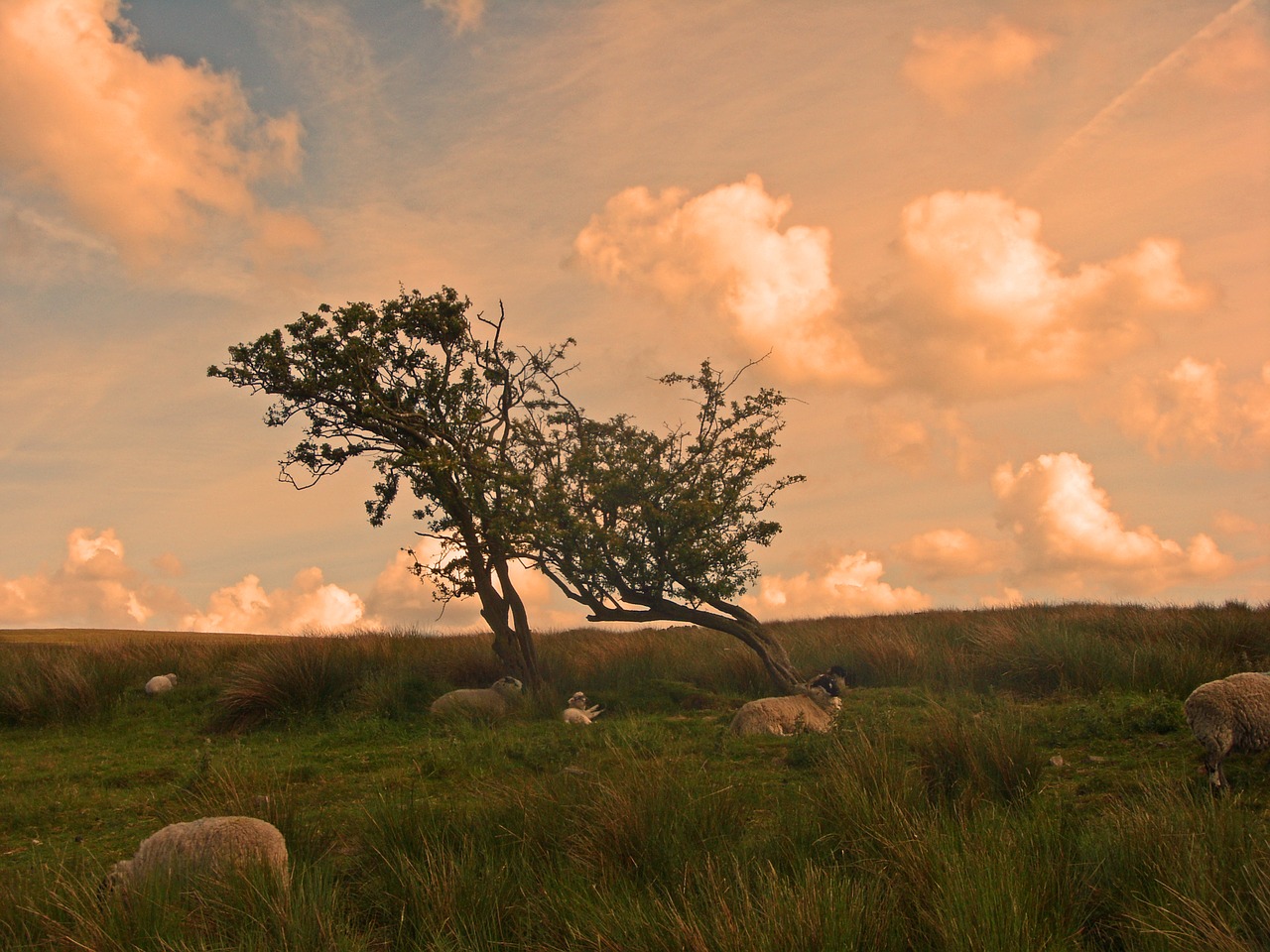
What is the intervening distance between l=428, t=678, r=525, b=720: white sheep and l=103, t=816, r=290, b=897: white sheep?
25.3 ft

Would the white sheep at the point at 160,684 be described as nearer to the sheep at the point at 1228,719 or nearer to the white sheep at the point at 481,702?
the white sheep at the point at 481,702

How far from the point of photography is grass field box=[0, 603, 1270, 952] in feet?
17.8

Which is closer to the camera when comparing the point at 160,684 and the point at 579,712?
the point at 579,712

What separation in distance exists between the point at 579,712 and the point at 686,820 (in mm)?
7962

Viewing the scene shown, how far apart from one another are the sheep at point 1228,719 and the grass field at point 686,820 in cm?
40

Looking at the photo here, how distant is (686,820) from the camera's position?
23.2ft

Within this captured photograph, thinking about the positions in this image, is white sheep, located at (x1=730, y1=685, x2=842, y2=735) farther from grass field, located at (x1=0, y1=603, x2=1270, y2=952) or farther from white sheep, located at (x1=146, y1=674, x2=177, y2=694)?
white sheep, located at (x1=146, y1=674, x2=177, y2=694)

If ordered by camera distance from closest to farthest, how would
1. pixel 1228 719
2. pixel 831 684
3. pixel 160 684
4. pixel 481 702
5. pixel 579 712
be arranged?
pixel 1228 719 < pixel 579 712 < pixel 831 684 < pixel 481 702 < pixel 160 684

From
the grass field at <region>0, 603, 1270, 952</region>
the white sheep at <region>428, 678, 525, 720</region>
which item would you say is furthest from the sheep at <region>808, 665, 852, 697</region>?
the white sheep at <region>428, 678, 525, 720</region>

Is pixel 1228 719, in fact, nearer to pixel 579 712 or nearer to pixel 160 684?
pixel 579 712

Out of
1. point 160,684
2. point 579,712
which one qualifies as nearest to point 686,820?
point 579,712

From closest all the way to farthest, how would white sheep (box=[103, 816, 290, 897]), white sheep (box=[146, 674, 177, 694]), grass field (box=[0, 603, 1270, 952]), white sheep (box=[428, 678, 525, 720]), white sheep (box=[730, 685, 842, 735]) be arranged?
grass field (box=[0, 603, 1270, 952]), white sheep (box=[103, 816, 290, 897]), white sheep (box=[730, 685, 842, 735]), white sheep (box=[428, 678, 525, 720]), white sheep (box=[146, 674, 177, 694])

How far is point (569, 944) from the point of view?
211 inches

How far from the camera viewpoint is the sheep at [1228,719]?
838 centimetres
